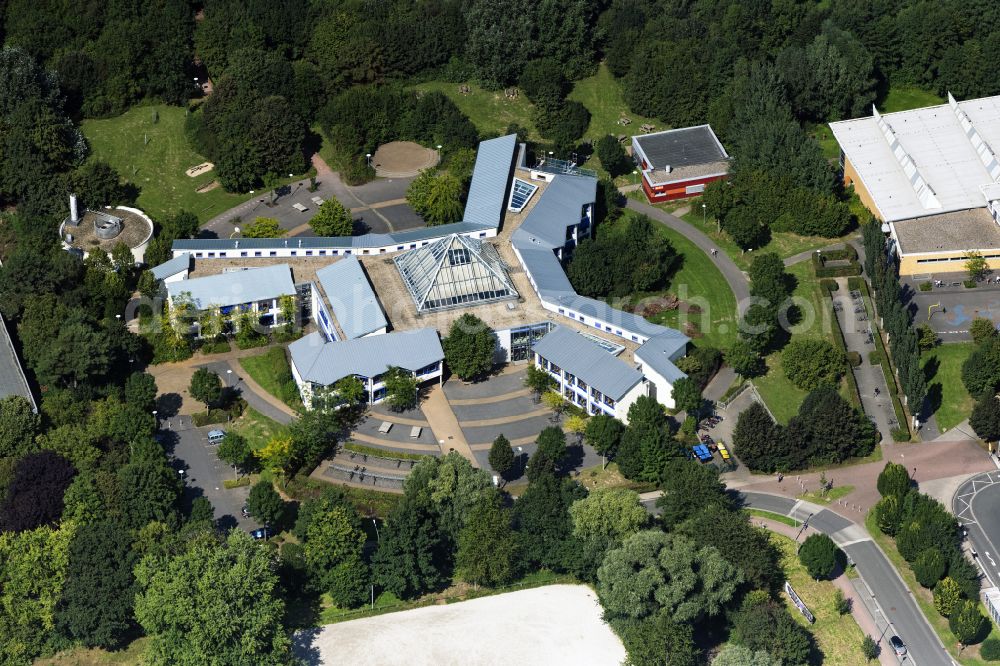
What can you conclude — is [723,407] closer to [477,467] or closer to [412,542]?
[477,467]

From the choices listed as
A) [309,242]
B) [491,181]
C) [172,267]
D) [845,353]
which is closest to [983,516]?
[845,353]

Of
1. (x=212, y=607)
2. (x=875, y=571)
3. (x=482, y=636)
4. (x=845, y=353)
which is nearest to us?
(x=212, y=607)

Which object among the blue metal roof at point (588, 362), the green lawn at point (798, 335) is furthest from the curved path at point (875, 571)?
the green lawn at point (798, 335)

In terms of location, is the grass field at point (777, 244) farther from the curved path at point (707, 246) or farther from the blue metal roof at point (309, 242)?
the blue metal roof at point (309, 242)

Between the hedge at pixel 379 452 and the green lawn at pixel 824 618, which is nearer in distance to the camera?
the green lawn at pixel 824 618

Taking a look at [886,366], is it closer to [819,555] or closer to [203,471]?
[819,555]

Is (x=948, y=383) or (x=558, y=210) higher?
(x=558, y=210)

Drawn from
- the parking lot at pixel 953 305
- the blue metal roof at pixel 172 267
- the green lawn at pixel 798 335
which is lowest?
the green lawn at pixel 798 335
